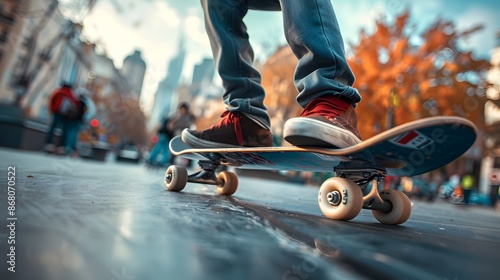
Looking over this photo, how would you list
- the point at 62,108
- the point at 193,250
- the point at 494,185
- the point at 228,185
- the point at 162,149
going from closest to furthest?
the point at 193,250, the point at 228,185, the point at 62,108, the point at 162,149, the point at 494,185

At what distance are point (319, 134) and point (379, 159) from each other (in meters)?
0.21

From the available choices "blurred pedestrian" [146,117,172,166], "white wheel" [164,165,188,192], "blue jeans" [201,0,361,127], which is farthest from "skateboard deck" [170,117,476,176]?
"blurred pedestrian" [146,117,172,166]

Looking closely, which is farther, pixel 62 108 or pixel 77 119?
pixel 77 119

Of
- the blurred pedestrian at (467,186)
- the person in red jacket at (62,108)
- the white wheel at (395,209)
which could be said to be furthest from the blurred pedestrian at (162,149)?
the blurred pedestrian at (467,186)

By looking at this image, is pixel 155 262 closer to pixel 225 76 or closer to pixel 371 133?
pixel 225 76

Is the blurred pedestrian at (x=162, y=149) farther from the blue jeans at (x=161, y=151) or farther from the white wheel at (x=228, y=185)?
the white wheel at (x=228, y=185)

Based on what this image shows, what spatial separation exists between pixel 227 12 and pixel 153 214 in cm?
128

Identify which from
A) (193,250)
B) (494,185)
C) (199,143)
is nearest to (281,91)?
(494,185)

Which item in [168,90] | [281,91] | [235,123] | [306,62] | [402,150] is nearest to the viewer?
[402,150]

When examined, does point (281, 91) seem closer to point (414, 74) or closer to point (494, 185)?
point (414, 74)

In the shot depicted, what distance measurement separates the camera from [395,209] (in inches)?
49.6

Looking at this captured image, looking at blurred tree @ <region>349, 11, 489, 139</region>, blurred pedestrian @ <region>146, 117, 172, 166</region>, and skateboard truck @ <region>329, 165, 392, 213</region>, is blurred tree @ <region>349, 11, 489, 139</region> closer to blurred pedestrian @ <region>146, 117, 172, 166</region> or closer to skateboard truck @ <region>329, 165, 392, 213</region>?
blurred pedestrian @ <region>146, 117, 172, 166</region>

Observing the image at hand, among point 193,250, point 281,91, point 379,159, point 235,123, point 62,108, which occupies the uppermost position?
point 281,91

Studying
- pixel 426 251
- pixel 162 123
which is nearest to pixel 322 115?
pixel 426 251
